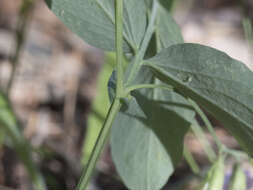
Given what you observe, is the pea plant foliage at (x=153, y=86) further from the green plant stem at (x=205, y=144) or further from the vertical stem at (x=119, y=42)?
the green plant stem at (x=205, y=144)

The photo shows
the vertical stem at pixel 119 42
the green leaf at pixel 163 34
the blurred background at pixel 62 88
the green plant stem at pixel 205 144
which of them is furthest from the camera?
the blurred background at pixel 62 88

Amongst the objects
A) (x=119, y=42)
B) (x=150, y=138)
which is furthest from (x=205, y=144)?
(x=119, y=42)

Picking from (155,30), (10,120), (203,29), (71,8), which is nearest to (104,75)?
(10,120)

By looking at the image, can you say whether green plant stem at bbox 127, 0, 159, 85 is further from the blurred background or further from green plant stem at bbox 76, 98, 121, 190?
the blurred background

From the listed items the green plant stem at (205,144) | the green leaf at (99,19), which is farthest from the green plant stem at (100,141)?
the green plant stem at (205,144)

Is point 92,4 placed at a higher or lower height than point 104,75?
higher

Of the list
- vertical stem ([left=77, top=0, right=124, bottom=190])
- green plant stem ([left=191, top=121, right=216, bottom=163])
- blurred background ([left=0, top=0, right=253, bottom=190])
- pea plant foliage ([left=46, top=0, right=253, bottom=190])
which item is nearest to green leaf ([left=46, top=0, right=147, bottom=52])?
pea plant foliage ([left=46, top=0, right=253, bottom=190])

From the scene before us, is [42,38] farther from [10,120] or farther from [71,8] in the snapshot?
[71,8]
